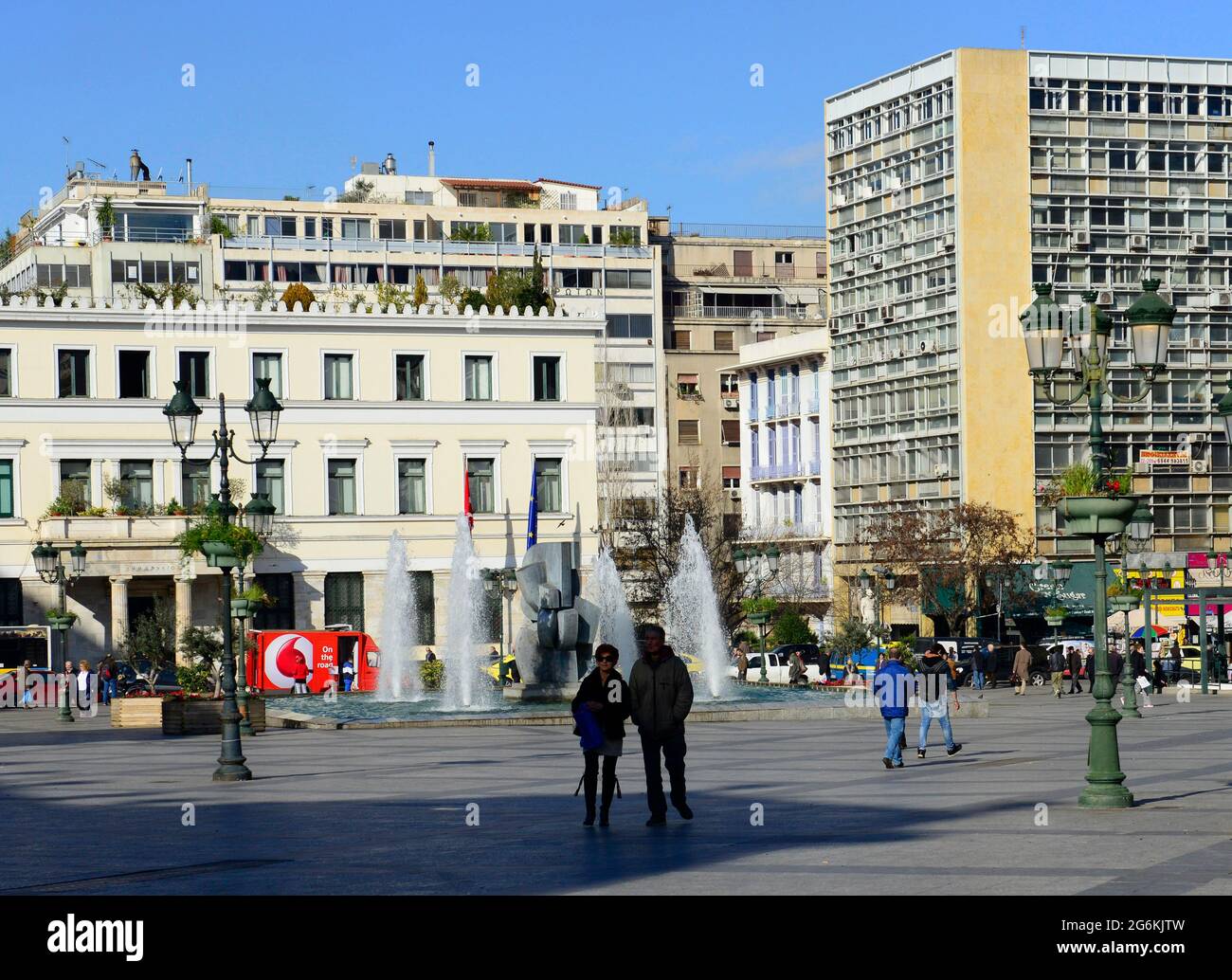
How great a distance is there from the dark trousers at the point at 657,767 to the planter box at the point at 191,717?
712 inches

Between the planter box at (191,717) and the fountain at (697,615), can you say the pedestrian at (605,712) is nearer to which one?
the planter box at (191,717)

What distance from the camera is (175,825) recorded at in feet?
59.5

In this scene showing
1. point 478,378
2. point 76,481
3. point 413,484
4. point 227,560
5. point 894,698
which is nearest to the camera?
point 894,698

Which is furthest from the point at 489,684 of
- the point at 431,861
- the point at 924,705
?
the point at 431,861

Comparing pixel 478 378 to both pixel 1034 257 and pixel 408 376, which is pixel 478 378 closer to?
pixel 408 376

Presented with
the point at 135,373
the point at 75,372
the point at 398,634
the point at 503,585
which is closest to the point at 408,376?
the point at 135,373

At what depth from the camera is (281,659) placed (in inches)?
2208

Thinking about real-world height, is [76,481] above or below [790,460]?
below

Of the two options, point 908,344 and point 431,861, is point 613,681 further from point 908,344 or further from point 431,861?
point 908,344

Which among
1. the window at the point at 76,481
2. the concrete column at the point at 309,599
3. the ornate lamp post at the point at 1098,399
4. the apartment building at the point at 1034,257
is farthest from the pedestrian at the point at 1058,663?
the ornate lamp post at the point at 1098,399

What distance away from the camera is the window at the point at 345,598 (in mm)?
63091

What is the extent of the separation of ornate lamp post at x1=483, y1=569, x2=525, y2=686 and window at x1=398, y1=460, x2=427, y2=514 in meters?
3.24

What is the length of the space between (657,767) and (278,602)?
4622 centimetres
